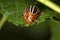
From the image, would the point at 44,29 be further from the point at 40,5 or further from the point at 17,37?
the point at 40,5

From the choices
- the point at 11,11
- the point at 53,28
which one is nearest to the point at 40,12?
the point at 11,11

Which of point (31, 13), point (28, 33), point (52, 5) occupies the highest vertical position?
point (52, 5)

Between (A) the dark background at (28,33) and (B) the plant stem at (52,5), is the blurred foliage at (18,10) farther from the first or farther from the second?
Result: (A) the dark background at (28,33)

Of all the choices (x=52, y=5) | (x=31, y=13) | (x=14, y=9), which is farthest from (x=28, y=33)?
(x=52, y=5)

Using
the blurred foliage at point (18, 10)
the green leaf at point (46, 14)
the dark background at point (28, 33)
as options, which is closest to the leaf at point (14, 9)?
the blurred foliage at point (18, 10)

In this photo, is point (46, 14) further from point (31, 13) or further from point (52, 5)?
point (31, 13)

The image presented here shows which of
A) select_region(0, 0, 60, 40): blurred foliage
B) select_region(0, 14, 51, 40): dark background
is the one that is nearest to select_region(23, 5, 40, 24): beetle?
select_region(0, 0, 60, 40): blurred foliage

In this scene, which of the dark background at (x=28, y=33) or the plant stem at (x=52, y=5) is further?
the dark background at (x=28, y=33)

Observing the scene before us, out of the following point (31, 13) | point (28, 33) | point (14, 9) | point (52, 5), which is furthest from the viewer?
point (28, 33)
